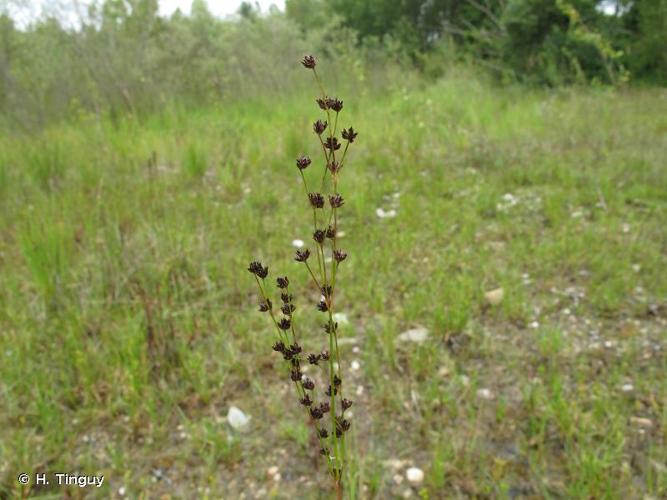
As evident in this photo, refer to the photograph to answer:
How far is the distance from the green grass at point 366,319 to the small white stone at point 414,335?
0.11ft

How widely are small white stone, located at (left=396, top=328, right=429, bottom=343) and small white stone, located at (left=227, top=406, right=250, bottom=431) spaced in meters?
0.74

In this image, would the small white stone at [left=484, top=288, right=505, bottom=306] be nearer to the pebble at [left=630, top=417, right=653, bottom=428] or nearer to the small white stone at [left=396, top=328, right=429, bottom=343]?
the small white stone at [left=396, top=328, right=429, bottom=343]

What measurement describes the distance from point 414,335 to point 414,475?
71 centimetres

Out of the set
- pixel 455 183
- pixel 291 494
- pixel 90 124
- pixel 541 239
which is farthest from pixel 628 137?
pixel 90 124

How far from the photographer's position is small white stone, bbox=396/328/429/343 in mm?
2230

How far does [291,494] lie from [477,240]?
1.91 m

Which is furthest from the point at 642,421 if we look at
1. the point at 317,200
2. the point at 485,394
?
the point at 317,200

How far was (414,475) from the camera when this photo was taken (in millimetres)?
1635

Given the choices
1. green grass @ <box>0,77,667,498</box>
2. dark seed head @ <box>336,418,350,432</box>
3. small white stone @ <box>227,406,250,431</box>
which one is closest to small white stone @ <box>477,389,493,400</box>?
green grass @ <box>0,77,667,498</box>

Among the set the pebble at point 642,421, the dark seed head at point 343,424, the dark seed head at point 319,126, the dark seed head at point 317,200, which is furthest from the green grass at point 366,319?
the dark seed head at point 319,126

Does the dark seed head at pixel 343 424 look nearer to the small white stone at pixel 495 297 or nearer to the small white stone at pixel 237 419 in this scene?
the small white stone at pixel 237 419

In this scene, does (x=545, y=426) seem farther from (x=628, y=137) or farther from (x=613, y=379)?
(x=628, y=137)

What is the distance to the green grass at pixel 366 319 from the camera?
1695 millimetres

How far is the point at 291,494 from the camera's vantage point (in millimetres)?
1615
